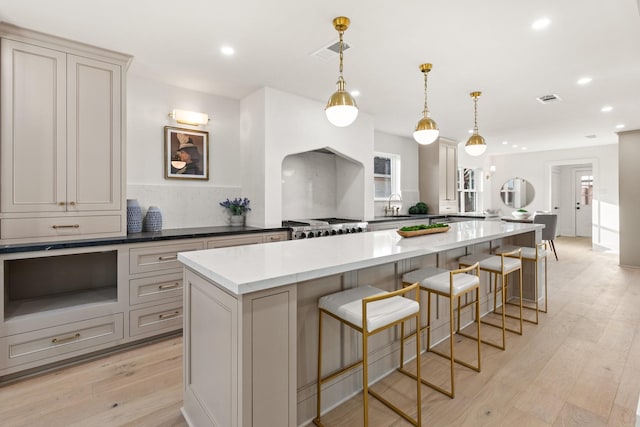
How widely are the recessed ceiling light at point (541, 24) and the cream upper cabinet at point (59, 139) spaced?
3325 mm

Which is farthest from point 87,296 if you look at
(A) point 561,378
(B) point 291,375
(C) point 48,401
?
(A) point 561,378

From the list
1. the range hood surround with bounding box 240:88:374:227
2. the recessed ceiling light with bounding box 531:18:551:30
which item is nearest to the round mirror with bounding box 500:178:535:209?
the range hood surround with bounding box 240:88:374:227

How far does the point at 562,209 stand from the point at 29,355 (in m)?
12.2

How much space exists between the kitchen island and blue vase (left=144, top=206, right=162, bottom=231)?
1.66 m

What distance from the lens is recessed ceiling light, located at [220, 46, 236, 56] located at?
8.86 feet

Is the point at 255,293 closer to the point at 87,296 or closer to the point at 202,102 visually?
the point at 87,296

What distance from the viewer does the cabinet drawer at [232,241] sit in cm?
309

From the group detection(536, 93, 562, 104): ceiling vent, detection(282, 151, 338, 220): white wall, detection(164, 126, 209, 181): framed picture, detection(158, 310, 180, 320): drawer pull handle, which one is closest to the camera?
detection(158, 310, 180, 320): drawer pull handle

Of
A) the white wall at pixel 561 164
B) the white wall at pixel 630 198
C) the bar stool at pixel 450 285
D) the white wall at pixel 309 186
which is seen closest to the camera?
the bar stool at pixel 450 285

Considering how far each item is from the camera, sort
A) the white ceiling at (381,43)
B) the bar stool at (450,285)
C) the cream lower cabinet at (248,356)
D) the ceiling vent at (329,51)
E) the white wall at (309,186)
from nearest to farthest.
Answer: the cream lower cabinet at (248,356)
the bar stool at (450,285)
the white ceiling at (381,43)
the ceiling vent at (329,51)
the white wall at (309,186)

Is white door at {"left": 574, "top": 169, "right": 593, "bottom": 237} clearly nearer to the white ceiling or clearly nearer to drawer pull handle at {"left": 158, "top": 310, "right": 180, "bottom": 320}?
the white ceiling

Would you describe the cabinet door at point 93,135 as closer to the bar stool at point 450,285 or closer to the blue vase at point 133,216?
the blue vase at point 133,216

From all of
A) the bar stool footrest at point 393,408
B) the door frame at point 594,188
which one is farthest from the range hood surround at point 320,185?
the door frame at point 594,188

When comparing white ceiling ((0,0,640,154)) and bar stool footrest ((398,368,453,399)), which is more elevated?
white ceiling ((0,0,640,154))
